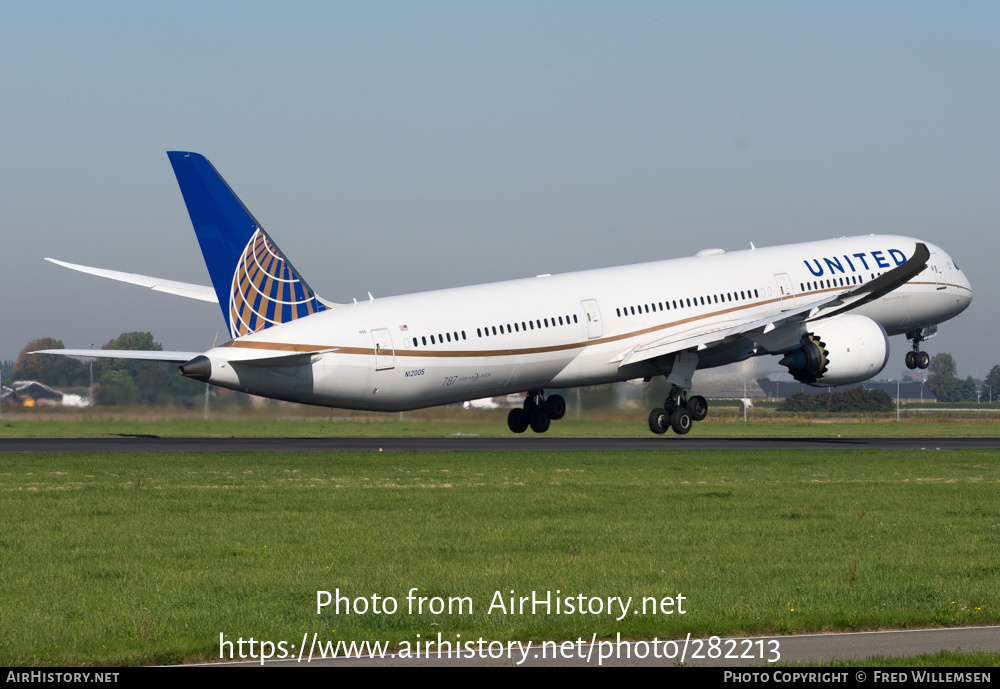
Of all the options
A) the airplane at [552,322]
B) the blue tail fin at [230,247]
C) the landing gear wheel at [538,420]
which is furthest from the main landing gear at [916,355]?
the blue tail fin at [230,247]

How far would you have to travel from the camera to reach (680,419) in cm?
5238

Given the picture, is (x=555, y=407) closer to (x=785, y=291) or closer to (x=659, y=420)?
(x=659, y=420)

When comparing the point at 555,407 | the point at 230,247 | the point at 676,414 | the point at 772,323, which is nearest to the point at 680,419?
the point at 676,414

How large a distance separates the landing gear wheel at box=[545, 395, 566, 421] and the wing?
5748 millimetres

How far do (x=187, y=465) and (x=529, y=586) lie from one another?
68.0 feet

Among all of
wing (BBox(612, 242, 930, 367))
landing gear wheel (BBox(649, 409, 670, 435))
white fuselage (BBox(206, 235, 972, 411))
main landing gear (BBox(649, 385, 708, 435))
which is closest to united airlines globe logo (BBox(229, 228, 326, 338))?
white fuselage (BBox(206, 235, 972, 411))

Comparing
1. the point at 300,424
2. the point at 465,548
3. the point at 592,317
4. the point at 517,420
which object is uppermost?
the point at 592,317

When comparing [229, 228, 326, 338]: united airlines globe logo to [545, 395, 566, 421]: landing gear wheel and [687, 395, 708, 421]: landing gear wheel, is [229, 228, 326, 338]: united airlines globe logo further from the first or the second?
[687, 395, 708, 421]: landing gear wheel

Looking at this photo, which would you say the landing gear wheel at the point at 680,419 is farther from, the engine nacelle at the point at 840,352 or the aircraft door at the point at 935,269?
the aircraft door at the point at 935,269

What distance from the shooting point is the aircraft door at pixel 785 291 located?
51.7 m

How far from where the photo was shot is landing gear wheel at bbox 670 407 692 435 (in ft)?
172

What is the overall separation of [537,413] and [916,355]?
16.9 m

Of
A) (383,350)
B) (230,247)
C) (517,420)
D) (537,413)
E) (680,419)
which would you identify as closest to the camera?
(230,247)

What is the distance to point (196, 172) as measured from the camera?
4134 centimetres
